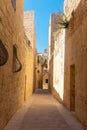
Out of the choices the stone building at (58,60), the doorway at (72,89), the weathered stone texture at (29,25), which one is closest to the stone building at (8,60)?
the doorway at (72,89)

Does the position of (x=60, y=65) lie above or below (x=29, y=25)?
below

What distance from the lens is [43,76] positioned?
3856 centimetres

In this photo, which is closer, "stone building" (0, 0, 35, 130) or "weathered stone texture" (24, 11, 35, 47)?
"stone building" (0, 0, 35, 130)

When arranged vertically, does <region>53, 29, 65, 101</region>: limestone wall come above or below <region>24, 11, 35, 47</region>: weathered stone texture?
below

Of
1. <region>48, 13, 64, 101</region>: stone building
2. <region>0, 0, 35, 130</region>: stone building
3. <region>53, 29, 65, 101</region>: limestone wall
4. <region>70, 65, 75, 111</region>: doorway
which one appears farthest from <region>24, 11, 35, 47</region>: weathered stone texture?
<region>0, 0, 35, 130</region>: stone building

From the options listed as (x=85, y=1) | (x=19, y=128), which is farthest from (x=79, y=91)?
(x=85, y=1)

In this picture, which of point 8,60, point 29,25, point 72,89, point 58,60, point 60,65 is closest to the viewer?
point 8,60

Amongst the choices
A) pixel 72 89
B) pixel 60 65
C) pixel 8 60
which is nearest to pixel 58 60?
pixel 60 65

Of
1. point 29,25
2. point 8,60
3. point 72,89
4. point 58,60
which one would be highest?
point 29,25

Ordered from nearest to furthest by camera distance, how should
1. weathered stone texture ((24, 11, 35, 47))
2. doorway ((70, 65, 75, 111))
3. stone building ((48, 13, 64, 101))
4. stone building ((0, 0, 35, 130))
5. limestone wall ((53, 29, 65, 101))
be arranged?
1. stone building ((0, 0, 35, 130))
2. doorway ((70, 65, 75, 111))
3. limestone wall ((53, 29, 65, 101))
4. stone building ((48, 13, 64, 101))
5. weathered stone texture ((24, 11, 35, 47))

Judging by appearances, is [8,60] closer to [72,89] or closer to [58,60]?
[72,89]

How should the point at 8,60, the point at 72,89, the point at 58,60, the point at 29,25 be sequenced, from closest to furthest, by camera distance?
the point at 8,60 < the point at 72,89 < the point at 58,60 < the point at 29,25

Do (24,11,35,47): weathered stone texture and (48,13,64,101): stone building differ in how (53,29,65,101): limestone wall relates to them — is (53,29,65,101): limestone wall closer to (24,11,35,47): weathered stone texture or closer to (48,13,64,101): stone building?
(48,13,64,101): stone building

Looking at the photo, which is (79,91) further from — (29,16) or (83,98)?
(29,16)
